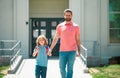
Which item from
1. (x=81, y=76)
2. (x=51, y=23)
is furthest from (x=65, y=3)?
(x=81, y=76)

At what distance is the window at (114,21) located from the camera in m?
25.3

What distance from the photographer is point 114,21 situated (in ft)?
83.4

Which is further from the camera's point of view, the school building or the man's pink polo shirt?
the school building

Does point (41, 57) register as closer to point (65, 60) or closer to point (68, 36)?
point (65, 60)

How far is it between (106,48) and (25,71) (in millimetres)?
8609

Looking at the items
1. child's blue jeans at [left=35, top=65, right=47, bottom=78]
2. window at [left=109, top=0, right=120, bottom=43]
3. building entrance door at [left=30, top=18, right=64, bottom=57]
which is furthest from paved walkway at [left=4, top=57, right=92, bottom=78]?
building entrance door at [left=30, top=18, right=64, bottom=57]

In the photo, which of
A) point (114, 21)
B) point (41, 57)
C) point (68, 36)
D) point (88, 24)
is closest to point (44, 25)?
point (88, 24)

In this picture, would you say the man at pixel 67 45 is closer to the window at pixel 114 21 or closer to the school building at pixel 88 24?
the school building at pixel 88 24

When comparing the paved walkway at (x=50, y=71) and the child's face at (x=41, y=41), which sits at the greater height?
the child's face at (x=41, y=41)

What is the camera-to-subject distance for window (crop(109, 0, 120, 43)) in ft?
83.0

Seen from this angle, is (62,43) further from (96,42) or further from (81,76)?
(96,42)

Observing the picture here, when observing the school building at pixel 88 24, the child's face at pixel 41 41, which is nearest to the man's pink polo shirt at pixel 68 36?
the child's face at pixel 41 41

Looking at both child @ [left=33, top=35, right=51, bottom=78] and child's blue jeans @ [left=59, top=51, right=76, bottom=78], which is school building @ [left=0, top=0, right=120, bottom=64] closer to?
child @ [left=33, top=35, right=51, bottom=78]

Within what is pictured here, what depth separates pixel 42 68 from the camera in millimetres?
11727
